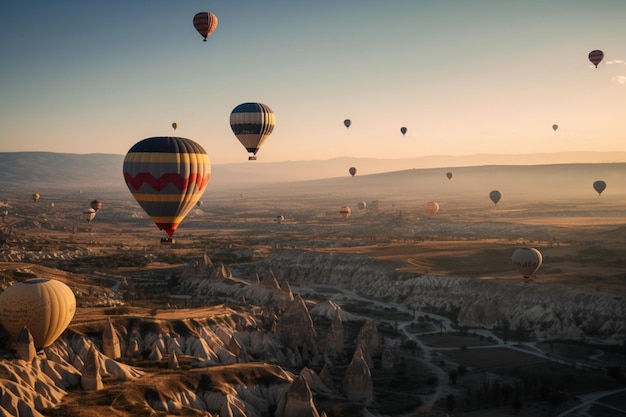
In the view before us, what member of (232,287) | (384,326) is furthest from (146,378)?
(232,287)

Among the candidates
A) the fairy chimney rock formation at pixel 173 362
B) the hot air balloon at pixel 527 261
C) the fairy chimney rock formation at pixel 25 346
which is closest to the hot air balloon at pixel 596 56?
the hot air balloon at pixel 527 261

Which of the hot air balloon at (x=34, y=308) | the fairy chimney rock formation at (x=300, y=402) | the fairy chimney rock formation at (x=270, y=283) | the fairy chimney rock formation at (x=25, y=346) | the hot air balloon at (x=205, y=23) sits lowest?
the fairy chimney rock formation at (x=300, y=402)

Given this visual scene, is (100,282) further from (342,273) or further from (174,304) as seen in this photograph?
(342,273)

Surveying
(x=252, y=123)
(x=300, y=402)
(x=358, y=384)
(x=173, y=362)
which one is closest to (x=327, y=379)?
(x=358, y=384)

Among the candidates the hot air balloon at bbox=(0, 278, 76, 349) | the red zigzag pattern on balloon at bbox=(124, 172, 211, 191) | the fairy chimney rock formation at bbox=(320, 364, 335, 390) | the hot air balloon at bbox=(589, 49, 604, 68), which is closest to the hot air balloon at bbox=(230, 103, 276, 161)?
the red zigzag pattern on balloon at bbox=(124, 172, 211, 191)

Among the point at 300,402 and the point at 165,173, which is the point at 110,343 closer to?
the point at 165,173

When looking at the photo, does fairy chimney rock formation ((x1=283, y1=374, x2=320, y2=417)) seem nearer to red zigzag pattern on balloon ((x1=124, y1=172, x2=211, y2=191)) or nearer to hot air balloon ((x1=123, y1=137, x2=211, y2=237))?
hot air balloon ((x1=123, y1=137, x2=211, y2=237))

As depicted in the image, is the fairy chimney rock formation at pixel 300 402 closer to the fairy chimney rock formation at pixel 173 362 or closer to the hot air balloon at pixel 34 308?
the fairy chimney rock formation at pixel 173 362
